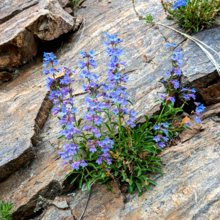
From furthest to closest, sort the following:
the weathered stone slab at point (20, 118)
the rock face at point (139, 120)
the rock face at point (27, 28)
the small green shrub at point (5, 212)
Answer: the rock face at point (27, 28)
the weathered stone slab at point (20, 118)
the rock face at point (139, 120)
the small green shrub at point (5, 212)

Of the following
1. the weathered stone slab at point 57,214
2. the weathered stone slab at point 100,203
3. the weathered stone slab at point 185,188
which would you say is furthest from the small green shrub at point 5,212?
the weathered stone slab at point 185,188

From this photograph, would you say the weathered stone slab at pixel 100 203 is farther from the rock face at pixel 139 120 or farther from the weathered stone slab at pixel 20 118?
the weathered stone slab at pixel 20 118

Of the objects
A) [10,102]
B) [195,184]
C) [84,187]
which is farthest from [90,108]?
[10,102]

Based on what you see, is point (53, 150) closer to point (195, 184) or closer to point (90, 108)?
point (90, 108)

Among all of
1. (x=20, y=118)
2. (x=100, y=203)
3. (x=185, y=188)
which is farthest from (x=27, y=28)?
(x=185, y=188)

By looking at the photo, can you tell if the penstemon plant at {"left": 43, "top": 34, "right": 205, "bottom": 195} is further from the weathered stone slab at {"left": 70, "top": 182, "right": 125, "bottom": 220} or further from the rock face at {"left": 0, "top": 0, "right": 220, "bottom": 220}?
the rock face at {"left": 0, "top": 0, "right": 220, "bottom": 220}

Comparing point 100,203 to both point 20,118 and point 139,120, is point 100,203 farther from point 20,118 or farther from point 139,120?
point 20,118
